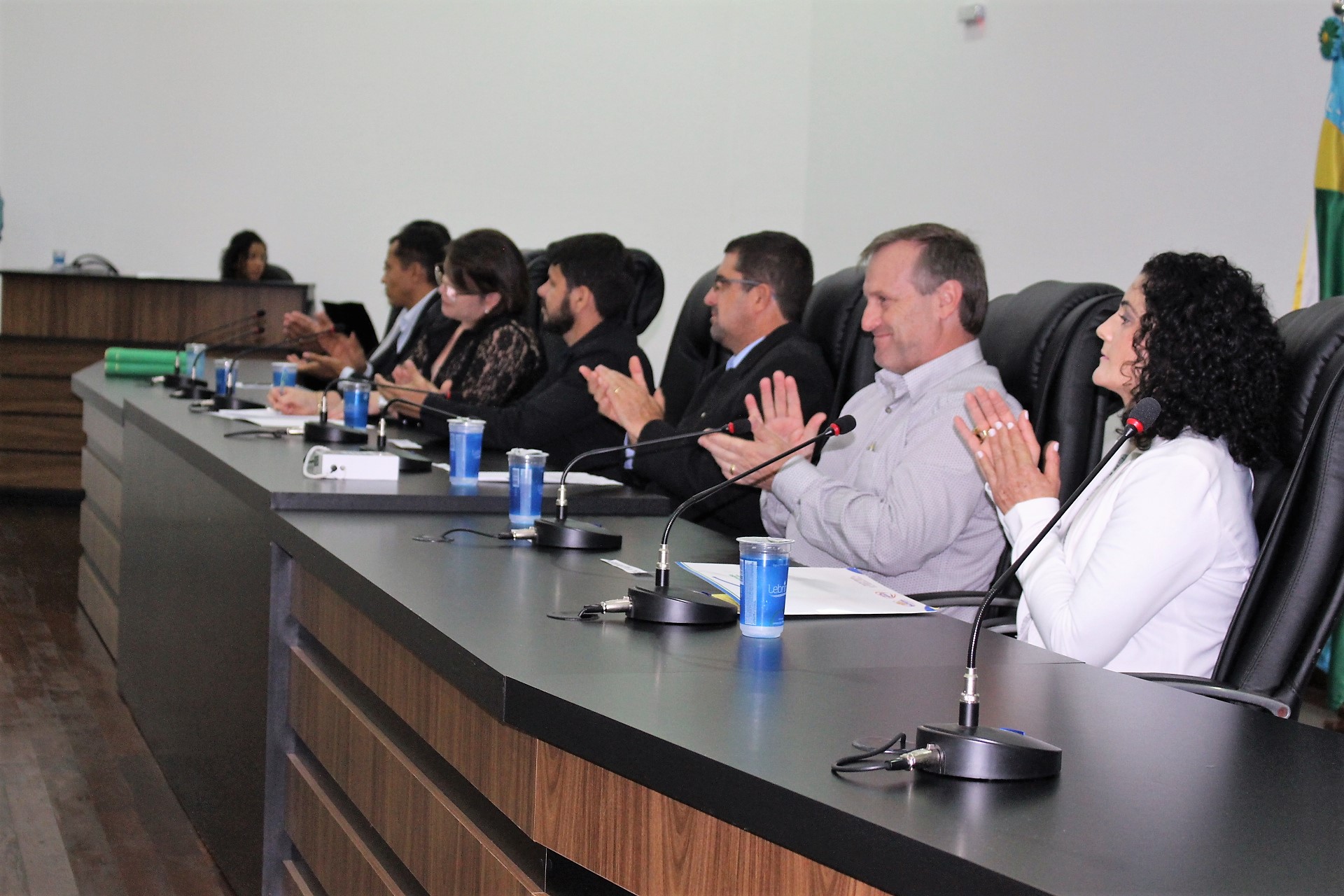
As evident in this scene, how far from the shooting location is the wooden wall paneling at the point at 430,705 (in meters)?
1.28

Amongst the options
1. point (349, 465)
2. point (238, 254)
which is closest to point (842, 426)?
point (349, 465)

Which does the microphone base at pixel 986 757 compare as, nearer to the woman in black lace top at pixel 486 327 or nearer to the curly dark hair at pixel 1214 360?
the curly dark hair at pixel 1214 360

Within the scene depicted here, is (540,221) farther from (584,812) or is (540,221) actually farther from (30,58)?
(584,812)

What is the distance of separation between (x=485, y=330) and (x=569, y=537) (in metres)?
2.13

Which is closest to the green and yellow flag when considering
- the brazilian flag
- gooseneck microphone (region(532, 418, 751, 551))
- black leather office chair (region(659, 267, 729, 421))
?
the brazilian flag

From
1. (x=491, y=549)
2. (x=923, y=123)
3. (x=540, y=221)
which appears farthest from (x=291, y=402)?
(x=540, y=221)

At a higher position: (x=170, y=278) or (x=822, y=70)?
(x=822, y=70)

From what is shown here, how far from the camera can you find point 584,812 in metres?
1.19

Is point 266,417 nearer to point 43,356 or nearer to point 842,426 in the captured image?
point 842,426

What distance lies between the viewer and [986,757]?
1017 millimetres

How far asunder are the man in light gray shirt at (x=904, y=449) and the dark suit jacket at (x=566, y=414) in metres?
Result: 0.87

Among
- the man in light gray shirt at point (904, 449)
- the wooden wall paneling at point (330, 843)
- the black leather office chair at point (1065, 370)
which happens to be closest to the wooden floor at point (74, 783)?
the wooden wall paneling at point (330, 843)

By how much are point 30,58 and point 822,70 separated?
14.1ft

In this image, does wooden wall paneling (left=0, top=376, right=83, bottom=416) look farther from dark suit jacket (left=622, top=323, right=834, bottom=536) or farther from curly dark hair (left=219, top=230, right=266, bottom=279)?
dark suit jacket (left=622, top=323, right=834, bottom=536)
